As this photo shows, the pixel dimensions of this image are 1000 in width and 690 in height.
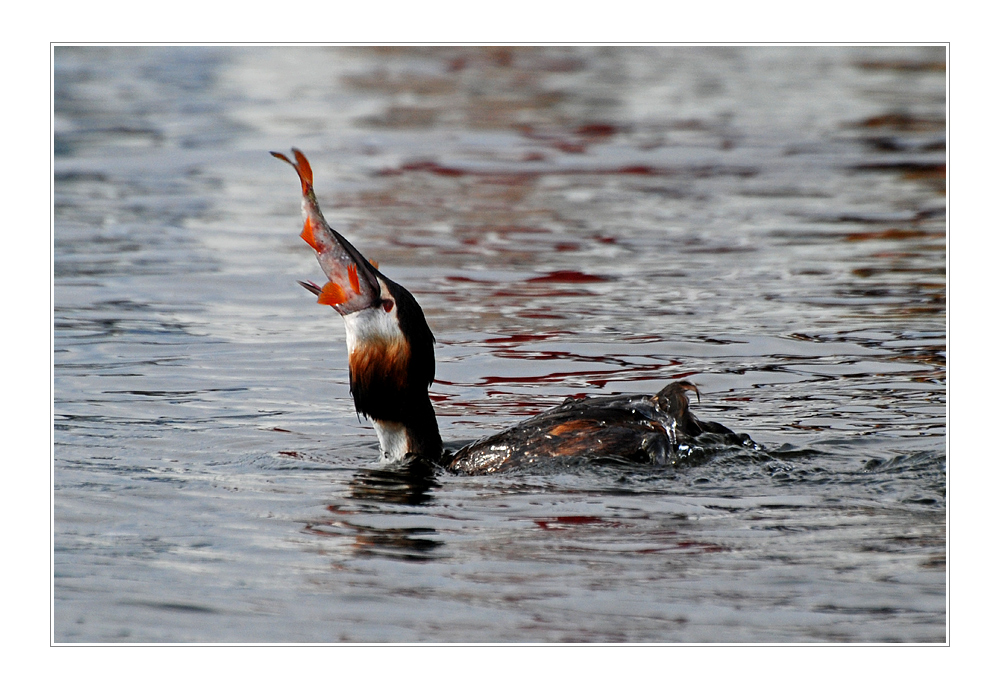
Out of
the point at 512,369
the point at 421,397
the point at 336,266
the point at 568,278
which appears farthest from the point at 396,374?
the point at 568,278

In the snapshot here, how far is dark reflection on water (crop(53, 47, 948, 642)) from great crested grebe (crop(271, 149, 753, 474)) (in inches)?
5.9

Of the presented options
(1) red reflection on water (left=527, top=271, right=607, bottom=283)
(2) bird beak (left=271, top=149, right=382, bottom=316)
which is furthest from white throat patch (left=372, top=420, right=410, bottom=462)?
(1) red reflection on water (left=527, top=271, right=607, bottom=283)

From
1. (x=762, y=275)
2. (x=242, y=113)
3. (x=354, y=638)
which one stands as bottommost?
(x=354, y=638)

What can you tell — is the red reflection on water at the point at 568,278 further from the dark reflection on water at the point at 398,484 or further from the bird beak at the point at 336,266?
the bird beak at the point at 336,266

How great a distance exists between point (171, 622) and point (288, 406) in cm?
302

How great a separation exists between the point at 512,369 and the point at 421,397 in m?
1.86

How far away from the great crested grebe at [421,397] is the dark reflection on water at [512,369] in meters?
0.15

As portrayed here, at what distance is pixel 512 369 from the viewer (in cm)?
850

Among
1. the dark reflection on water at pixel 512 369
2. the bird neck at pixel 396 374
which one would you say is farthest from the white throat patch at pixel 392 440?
the dark reflection on water at pixel 512 369

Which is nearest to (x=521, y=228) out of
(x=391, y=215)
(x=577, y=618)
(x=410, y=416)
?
(x=391, y=215)

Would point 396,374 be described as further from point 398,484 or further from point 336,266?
point 336,266

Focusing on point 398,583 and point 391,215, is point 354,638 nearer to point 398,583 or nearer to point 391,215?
point 398,583

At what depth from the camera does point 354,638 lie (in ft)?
15.5

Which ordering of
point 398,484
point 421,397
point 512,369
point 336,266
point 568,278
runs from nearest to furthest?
point 336,266
point 398,484
point 421,397
point 512,369
point 568,278
